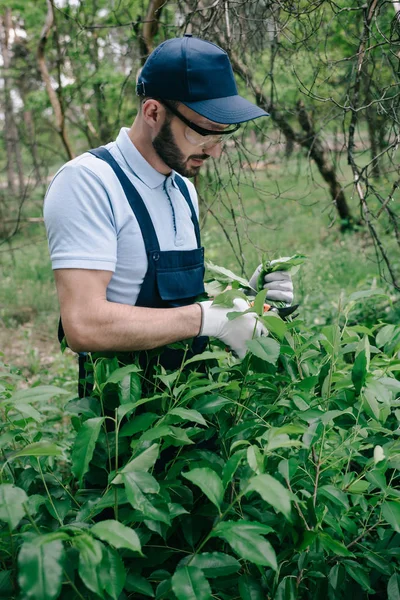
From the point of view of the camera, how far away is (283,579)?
3.99 feet

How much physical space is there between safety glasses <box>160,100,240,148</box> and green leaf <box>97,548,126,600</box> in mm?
1330

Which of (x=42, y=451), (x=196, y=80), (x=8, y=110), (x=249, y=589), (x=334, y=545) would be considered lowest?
(x=249, y=589)

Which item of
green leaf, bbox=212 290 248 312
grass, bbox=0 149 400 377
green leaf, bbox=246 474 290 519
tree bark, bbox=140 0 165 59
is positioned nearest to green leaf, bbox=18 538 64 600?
green leaf, bbox=246 474 290 519

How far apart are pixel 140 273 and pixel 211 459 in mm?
698

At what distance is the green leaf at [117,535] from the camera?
86 cm

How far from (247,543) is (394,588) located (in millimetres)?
620

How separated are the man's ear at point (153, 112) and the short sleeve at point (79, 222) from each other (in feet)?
1.15

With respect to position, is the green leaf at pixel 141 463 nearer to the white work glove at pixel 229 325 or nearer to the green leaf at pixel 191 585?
the green leaf at pixel 191 585

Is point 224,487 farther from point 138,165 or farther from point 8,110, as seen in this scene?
point 8,110

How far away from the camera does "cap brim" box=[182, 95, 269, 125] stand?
1.76 meters

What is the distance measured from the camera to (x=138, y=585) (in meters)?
1.11

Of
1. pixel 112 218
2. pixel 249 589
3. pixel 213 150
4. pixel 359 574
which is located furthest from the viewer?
pixel 213 150

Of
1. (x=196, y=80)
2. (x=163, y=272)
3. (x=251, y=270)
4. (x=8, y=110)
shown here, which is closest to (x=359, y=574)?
(x=163, y=272)

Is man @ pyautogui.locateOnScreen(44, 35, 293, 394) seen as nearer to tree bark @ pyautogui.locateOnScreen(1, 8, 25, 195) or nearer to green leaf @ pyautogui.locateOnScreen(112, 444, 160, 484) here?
green leaf @ pyautogui.locateOnScreen(112, 444, 160, 484)
